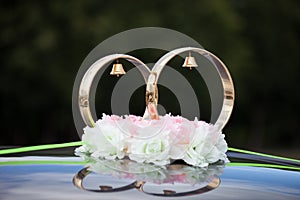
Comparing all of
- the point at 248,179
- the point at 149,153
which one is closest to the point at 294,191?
the point at 248,179

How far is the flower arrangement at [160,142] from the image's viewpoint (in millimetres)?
702

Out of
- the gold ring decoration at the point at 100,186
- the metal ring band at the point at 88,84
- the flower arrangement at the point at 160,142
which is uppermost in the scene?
the metal ring band at the point at 88,84

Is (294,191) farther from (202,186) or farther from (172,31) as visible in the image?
(172,31)

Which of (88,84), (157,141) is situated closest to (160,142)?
(157,141)

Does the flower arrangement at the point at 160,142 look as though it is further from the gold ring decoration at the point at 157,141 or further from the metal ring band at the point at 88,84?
the metal ring band at the point at 88,84

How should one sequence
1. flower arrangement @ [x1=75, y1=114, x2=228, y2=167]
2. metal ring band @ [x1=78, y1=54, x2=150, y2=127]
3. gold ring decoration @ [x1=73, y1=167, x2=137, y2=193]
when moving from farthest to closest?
metal ring band @ [x1=78, y1=54, x2=150, y2=127], flower arrangement @ [x1=75, y1=114, x2=228, y2=167], gold ring decoration @ [x1=73, y1=167, x2=137, y2=193]

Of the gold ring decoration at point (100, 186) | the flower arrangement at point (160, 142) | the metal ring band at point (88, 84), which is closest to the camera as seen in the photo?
the gold ring decoration at point (100, 186)

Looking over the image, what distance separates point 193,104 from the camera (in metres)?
0.99

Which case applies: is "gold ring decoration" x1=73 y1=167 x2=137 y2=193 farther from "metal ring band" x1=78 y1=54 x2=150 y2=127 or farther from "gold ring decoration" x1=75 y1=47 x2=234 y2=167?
"metal ring band" x1=78 y1=54 x2=150 y2=127

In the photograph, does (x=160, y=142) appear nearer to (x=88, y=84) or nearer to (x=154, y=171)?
A: (x=154, y=171)

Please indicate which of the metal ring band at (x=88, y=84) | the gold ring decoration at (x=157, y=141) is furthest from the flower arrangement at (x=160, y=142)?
the metal ring band at (x=88, y=84)

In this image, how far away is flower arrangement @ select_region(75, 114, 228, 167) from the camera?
0.70 metres

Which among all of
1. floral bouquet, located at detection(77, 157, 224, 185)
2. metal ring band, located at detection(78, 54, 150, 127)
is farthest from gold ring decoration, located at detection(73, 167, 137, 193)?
metal ring band, located at detection(78, 54, 150, 127)

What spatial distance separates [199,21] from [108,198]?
2.32m
